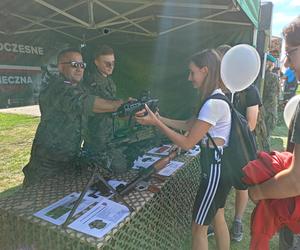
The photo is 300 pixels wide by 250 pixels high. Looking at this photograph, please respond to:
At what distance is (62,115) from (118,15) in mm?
1736

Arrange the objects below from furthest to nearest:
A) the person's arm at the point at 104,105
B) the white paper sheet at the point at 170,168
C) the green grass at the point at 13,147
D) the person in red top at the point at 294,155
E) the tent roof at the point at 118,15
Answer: the green grass at the point at 13,147 < the tent roof at the point at 118,15 < the white paper sheet at the point at 170,168 < the person's arm at the point at 104,105 < the person in red top at the point at 294,155

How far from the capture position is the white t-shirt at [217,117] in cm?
146

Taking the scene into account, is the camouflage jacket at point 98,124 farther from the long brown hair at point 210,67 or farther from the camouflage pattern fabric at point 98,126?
the long brown hair at point 210,67

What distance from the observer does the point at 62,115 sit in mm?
1993

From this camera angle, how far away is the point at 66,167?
2227mm

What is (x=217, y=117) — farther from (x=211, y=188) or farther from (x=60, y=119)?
(x=60, y=119)

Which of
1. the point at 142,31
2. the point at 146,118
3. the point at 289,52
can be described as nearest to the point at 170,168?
the point at 146,118

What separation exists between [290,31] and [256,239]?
0.88 m

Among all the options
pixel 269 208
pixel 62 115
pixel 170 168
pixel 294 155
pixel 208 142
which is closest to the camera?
pixel 294 155

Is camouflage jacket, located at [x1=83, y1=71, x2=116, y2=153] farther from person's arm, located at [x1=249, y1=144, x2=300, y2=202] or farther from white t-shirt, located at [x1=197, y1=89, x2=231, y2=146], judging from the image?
person's arm, located at [x1=249, y1=144, x2=300, y2=202]

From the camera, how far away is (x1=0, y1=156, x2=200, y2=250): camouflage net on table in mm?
1384

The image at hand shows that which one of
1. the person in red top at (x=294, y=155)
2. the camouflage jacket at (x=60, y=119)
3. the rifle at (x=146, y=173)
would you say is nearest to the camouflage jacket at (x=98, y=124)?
the camouflage jacket at (x=60, y=119)

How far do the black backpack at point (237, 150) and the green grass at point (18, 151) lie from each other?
1.06 metres

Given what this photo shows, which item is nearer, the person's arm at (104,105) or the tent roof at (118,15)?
the person's arm at (104,105)
